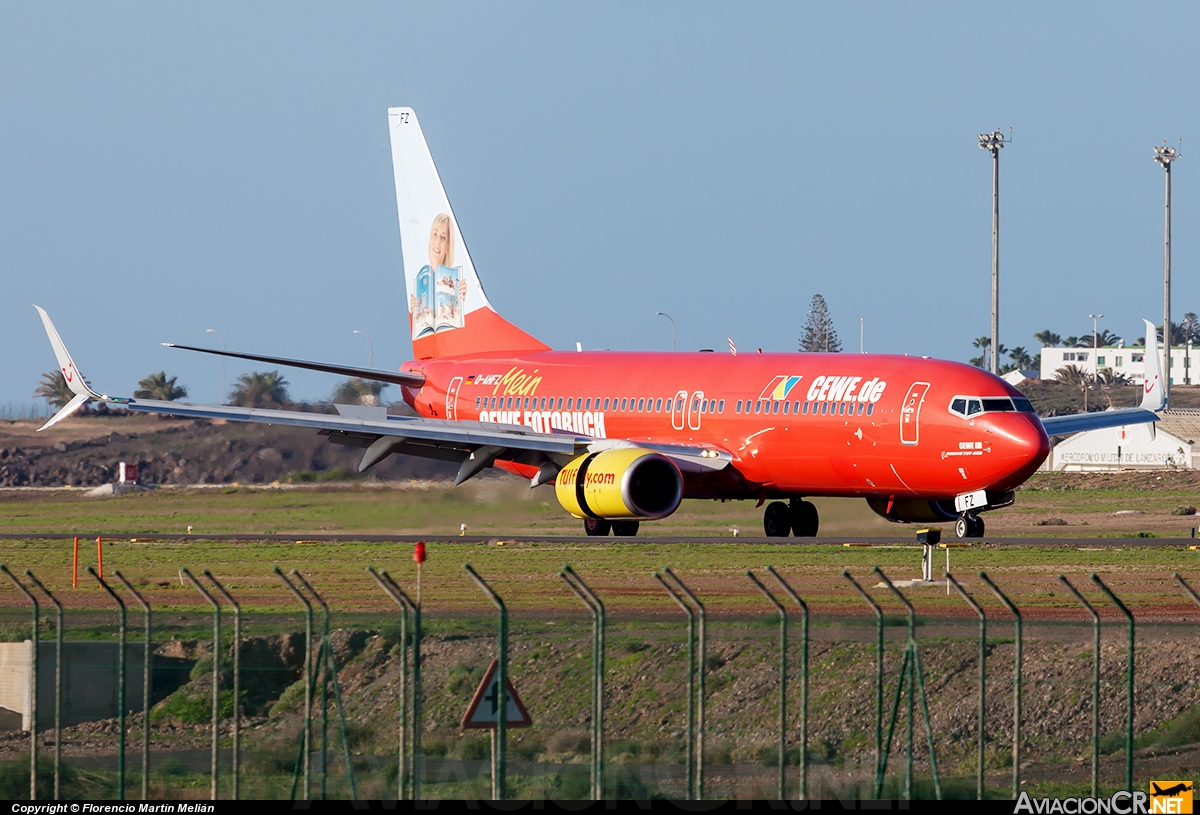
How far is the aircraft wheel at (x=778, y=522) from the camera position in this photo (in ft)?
128

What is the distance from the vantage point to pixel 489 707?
12.6 metres

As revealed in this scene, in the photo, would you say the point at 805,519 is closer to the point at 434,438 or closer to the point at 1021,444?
the point at 1021,444

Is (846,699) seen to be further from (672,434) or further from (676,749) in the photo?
(672,434)

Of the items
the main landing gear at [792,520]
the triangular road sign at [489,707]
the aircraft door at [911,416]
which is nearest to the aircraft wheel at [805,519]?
the main landing gear at [792,520]

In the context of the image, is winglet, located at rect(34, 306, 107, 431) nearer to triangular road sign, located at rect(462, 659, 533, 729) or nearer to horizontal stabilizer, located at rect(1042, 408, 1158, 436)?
horizontal stabilizer, located at rect(1042, 408, 1158, 436)

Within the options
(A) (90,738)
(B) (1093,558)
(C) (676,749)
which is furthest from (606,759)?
(B) (1093,558)

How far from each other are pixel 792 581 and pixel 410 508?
1346 cm

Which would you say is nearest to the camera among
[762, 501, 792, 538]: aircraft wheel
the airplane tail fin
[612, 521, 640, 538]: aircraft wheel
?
[612, 521, 640, 538]: aircraft wheel

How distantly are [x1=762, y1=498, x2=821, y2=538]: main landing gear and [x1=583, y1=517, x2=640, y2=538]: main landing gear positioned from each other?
→ 123 inches

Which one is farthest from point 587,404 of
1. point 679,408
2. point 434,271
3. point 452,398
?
point 434,271

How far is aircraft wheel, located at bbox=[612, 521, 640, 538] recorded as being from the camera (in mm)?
38375

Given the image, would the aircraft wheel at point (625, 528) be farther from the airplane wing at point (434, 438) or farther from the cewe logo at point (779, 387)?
the cewe logo at point (779, 387)

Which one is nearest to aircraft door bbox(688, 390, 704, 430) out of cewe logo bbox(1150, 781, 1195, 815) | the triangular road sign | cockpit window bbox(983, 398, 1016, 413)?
cockpit window bbox(983, 398, 1016, 413)

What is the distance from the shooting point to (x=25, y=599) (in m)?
28.5
